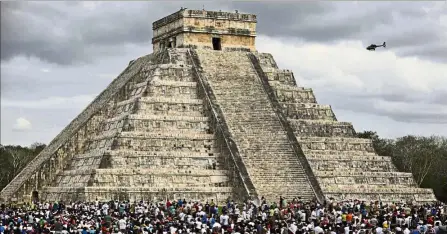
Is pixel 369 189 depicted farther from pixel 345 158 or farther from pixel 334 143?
pixel 334 143

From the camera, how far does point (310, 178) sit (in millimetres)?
32781

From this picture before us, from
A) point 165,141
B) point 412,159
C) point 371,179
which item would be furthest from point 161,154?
point 412,159

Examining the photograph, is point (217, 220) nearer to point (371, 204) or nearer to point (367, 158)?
point (371, 204)

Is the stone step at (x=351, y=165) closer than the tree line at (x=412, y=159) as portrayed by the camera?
Yes

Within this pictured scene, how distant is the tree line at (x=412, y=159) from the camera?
48625 millimetres

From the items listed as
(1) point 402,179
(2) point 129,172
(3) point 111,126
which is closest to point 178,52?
(3) point 111,126

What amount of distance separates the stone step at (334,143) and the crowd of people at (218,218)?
12.1 ft

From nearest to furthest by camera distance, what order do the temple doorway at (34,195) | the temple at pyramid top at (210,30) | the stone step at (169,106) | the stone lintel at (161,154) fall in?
1. the stone lintel at (161,154)
2. the stone step at (169,106)
3. the temple doorway at (34,195)
4. the temple at pyramid top at (210,30)

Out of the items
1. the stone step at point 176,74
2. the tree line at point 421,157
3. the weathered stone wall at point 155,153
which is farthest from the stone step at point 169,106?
the tree line at point 421,157

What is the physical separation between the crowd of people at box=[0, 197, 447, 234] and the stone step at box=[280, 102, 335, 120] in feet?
18.5

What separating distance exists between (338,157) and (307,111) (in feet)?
9.52

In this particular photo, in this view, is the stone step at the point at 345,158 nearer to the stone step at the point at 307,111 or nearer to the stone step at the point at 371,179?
the stone step at the point at 371,179

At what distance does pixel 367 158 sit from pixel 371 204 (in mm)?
3732

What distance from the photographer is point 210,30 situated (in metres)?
38.2
